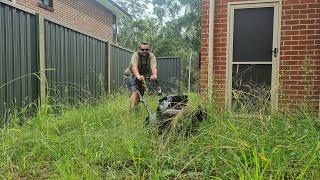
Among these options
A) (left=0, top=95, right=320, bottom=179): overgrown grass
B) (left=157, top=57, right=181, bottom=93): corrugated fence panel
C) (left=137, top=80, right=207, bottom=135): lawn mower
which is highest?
(left=157, top=57, right=181, bottom=93): corrugated fence panel

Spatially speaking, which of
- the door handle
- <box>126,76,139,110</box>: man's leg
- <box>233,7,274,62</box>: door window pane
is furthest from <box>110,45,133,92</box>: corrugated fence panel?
the door handle

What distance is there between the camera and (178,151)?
3312 millimetres

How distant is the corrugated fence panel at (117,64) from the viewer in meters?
11.0

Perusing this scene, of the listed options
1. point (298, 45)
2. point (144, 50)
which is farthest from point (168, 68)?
point (298, 45)

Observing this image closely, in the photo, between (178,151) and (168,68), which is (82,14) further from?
(178,151)

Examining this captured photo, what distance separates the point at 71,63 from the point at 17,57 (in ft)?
7.21

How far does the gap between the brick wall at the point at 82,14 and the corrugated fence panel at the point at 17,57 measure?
5.45m

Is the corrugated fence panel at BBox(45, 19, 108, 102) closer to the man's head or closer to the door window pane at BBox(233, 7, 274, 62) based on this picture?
the man's head

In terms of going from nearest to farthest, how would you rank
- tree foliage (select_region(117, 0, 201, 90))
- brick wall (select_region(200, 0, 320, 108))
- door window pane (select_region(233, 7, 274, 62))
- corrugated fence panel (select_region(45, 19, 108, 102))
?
brick wall (select_region(200, 0, 320, 108)) → door window pane (select_region(233, 7, 274, 62)) → corrugated fence panel (select_region(45, 19, 108, 102)) → tree foliage (select_region(117, 0, 201, 90))

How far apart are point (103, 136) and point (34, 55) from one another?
11.2 ft

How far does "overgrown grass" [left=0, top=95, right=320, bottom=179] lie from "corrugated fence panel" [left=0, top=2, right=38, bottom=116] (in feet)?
5.70

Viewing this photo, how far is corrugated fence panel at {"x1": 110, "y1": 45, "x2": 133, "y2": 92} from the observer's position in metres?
11.0

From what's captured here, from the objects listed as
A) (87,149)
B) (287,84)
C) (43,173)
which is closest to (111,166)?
(87,149)

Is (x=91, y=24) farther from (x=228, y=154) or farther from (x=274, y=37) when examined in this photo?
(x=228, y=154)
